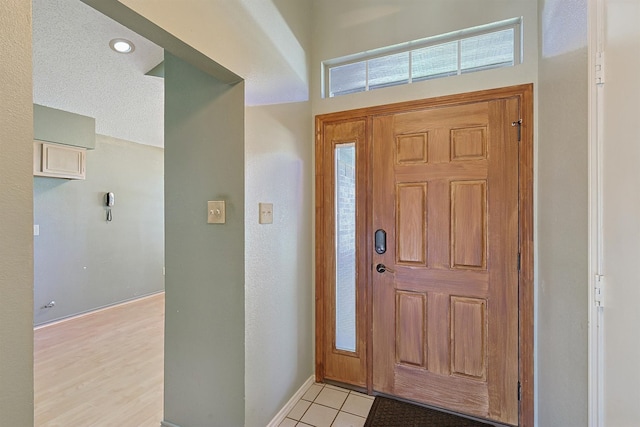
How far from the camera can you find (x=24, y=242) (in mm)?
750

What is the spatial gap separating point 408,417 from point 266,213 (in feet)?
5.13

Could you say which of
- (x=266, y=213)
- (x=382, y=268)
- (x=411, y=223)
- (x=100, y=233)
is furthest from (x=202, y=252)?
(x=100, y=233)

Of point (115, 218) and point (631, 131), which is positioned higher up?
point (631, 131)

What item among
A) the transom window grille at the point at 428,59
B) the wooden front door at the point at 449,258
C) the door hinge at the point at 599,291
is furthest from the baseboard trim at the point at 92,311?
the door hinge at the point at 599,291

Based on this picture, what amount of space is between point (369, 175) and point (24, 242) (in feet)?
5.79

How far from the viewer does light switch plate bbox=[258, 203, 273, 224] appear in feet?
5.49

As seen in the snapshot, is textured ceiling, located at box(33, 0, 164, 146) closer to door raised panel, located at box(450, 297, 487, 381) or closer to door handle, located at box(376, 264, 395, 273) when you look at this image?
door handle, located at box(376, 264, 395, 273)

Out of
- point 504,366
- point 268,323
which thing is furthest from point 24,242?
point 504,366

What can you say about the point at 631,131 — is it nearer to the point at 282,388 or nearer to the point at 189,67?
A: the point at 189,67

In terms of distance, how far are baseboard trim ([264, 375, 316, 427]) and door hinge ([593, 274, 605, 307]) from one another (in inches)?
68.6

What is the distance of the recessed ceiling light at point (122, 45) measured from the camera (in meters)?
2.17

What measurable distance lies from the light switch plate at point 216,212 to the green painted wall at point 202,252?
31 millimetres

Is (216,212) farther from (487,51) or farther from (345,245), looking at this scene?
(487,51)

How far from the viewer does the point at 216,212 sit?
1596 millimetres
